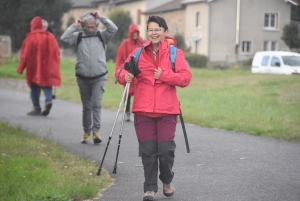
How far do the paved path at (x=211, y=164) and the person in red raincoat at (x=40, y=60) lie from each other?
99 cm

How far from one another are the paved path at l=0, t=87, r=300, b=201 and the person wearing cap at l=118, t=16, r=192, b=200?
313 millimetres

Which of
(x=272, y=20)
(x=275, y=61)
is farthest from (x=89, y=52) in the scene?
(x=275, y=61)

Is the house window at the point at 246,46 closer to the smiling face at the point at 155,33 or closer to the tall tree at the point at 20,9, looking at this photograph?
the tall tree at the point at 20,9

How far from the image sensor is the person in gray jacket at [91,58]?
1012cm

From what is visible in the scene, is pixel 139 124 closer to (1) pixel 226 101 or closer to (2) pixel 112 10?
(1) pixel 226 101

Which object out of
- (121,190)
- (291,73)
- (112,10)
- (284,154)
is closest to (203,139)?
(284,154)

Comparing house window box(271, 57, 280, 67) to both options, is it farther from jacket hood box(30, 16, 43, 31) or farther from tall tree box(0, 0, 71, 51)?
jacket hood box(30, 16, 43, 31)

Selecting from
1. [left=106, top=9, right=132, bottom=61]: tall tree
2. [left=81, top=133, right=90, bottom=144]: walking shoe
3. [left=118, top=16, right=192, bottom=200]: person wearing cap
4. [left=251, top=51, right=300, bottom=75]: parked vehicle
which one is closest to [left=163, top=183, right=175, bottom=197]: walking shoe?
→ [left=118, top=16, right=192, bottom=200]: person wearing cap

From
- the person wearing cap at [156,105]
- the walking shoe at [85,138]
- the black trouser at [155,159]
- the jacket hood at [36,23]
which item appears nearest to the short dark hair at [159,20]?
the person wearing cap at [156,105]

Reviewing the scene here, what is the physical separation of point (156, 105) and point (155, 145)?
1.33 feet

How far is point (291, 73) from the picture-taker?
2423 cm

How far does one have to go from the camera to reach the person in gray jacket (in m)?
10.1

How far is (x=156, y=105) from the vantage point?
633cm

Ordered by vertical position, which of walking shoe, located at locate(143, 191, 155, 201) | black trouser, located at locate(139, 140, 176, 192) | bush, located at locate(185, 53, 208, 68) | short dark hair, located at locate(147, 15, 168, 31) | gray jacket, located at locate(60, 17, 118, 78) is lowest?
bush, located at locate(185, 53, 208, 68)
